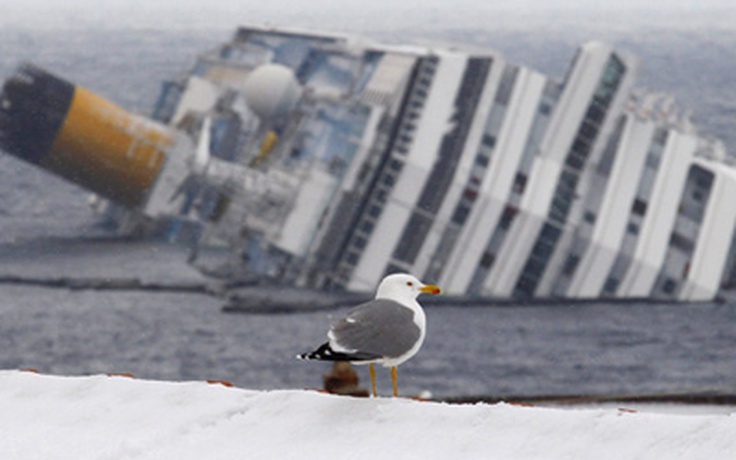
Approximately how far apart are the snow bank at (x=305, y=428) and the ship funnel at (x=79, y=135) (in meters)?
57.3

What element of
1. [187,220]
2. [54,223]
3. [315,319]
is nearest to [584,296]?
[315,319]

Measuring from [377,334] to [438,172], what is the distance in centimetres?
5332

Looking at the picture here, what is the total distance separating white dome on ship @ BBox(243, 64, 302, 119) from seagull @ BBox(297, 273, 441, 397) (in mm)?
Result: 57852

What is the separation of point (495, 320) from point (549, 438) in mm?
54864

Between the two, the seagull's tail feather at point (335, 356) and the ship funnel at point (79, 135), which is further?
the ship funnel at point (79, 135)

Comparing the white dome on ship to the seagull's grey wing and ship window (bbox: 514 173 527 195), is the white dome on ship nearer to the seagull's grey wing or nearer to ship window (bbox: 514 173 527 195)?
ship window (bbox: 514 173 527 195)

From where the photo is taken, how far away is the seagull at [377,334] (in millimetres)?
8062

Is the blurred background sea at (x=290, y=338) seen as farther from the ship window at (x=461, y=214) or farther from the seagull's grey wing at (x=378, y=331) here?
the seagull's grey wing at (x=378, y=331)

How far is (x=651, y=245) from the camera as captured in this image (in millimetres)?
63469

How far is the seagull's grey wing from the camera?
26.6ft

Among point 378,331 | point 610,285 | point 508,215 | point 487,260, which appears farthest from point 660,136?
point 378,331

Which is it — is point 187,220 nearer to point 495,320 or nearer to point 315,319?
point 315,319

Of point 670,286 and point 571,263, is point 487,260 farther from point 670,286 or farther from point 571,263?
point 670,286

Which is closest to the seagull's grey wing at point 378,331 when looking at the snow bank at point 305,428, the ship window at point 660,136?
the snow bank at point 305,428
